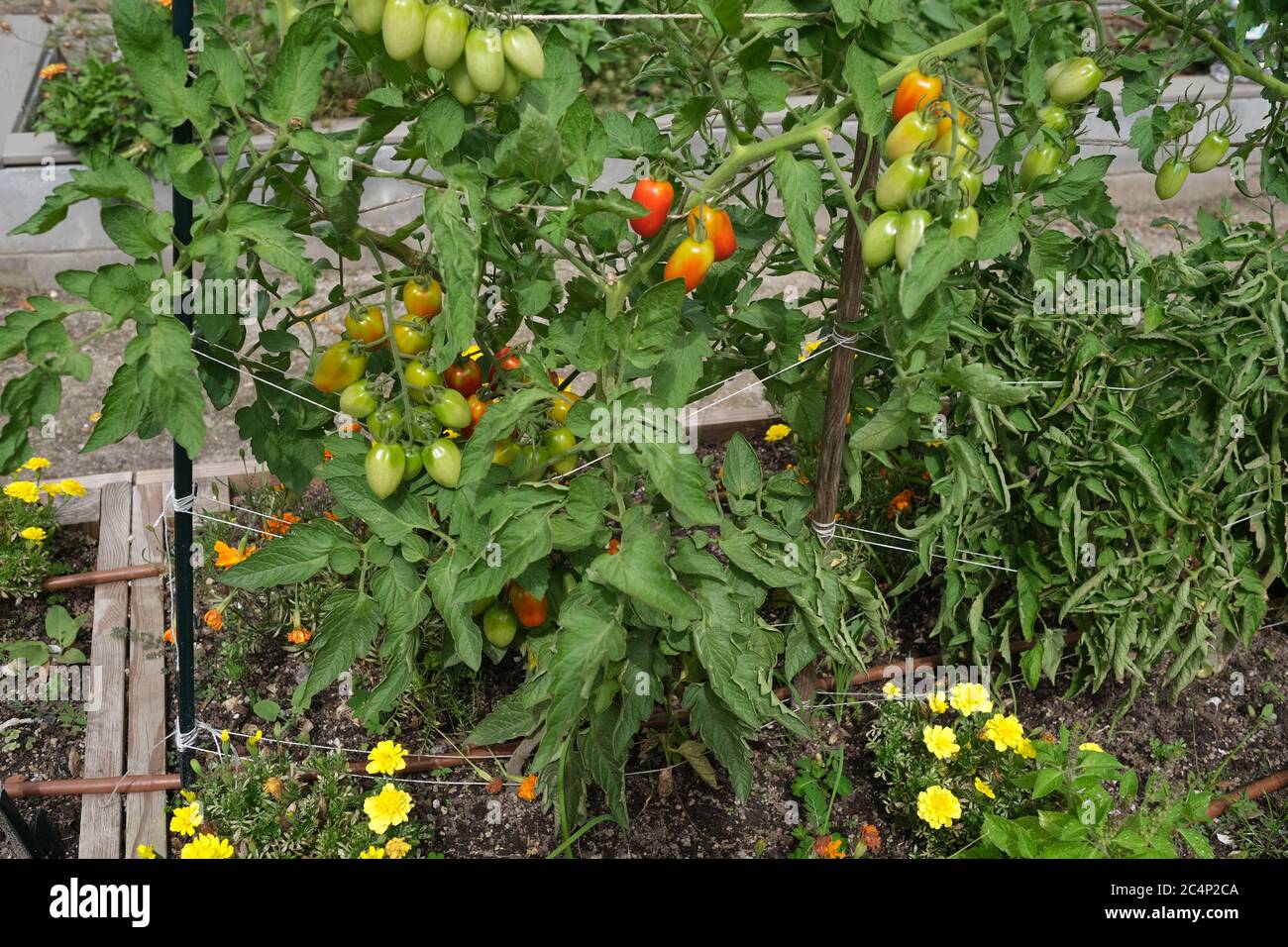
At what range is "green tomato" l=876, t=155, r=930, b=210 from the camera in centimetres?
123

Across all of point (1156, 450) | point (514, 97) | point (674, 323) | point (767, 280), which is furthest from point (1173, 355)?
point (767, 280)

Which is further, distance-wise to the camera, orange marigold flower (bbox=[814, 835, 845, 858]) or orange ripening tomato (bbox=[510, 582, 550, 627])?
orange marigold flower (bbox=[814, 835, 845, 858])

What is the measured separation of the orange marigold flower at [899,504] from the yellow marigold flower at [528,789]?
87 centimetres

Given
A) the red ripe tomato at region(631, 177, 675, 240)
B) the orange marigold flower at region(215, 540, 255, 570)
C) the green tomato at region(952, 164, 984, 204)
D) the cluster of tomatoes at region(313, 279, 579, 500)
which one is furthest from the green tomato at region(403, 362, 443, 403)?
the orange marigold flower at region(215, 540, 255, 570)

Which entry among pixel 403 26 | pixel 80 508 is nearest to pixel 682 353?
pixel 403 26

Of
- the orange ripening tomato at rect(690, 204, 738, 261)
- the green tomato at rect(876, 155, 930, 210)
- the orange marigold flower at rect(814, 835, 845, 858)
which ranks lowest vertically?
the orange marigold flower at rect(814, 835, 845, 858)

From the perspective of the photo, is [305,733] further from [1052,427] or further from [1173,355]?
[1173,355]

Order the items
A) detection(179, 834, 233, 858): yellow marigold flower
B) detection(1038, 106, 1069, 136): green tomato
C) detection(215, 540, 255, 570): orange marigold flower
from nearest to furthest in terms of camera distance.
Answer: detection(1038, 106, 1069, 136): green tomato
detection(179, 834, 233, 858): yellow marigold flower
detection(215, 540, 255, 570): orange marigold flower

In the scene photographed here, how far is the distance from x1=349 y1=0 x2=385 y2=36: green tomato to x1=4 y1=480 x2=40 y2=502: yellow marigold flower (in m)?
1.35

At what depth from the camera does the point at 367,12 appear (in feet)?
3.91

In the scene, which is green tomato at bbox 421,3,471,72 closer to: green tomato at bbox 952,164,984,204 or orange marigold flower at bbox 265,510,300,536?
green tomato at bbox 952,164,984,204

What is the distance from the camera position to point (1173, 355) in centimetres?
179

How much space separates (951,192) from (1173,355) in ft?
2.52

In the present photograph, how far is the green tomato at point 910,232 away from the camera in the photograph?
4.00 feet
